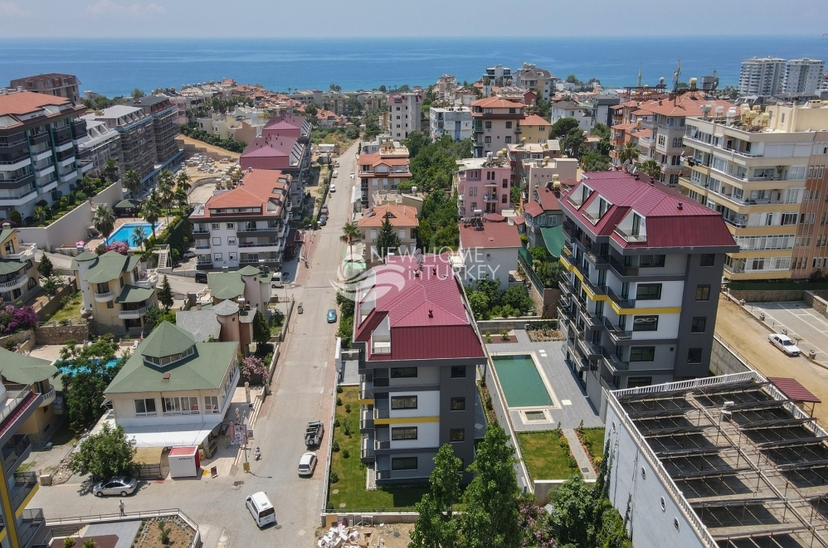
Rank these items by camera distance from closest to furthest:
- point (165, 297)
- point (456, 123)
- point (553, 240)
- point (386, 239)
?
point (165, 297), point (553, 240), point (386, 239), point (456, 123)

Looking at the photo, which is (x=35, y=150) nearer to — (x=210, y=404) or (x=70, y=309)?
(x=70, y=309)

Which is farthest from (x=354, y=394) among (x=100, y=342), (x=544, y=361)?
(x=100, y=342)

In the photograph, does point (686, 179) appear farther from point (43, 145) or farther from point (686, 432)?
point (43, 145)

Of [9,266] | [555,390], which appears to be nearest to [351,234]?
[9,266]

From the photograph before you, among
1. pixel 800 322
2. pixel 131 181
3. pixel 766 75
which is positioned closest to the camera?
pixel 800 322

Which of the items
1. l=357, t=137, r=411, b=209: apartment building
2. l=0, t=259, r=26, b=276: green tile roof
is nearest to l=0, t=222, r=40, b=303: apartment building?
l=0, t=259, r=26, b=276: green tile roof

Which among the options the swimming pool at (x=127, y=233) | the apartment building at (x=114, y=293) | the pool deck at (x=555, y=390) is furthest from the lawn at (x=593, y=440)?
the swimming pool at (x=127, y=233)

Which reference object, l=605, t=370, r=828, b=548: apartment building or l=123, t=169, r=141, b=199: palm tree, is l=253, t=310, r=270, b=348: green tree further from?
l=123, t=169, r=141, b=199: palm tree

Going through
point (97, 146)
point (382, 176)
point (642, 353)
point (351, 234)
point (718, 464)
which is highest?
point (97, 146)
